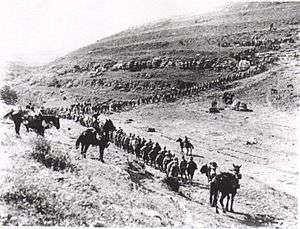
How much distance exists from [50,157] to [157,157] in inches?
293

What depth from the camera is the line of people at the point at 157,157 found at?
2012cm

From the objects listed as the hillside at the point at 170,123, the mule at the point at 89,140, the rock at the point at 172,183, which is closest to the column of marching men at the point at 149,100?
the hillside at the point at 170,123

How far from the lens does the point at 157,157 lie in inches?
864

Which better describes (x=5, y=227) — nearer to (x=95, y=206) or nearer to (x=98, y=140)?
(x=95, y=206)

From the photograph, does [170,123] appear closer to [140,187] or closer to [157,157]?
[157,157]

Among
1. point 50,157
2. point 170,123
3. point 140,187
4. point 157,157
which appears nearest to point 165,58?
point 170,123

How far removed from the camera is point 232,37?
7862 centimetres

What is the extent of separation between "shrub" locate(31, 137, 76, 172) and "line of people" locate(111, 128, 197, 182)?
5.38 m

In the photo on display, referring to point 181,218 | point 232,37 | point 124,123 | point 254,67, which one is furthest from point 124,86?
point 181,218

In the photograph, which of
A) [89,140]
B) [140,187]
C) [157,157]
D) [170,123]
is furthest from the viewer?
[170,123]

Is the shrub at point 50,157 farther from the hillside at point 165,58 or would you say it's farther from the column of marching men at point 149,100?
the hillside at point 165,58

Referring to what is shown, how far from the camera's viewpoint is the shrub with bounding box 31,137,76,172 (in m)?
15.3

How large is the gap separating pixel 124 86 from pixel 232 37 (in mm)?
27136

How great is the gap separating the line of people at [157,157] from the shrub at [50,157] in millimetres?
5381
